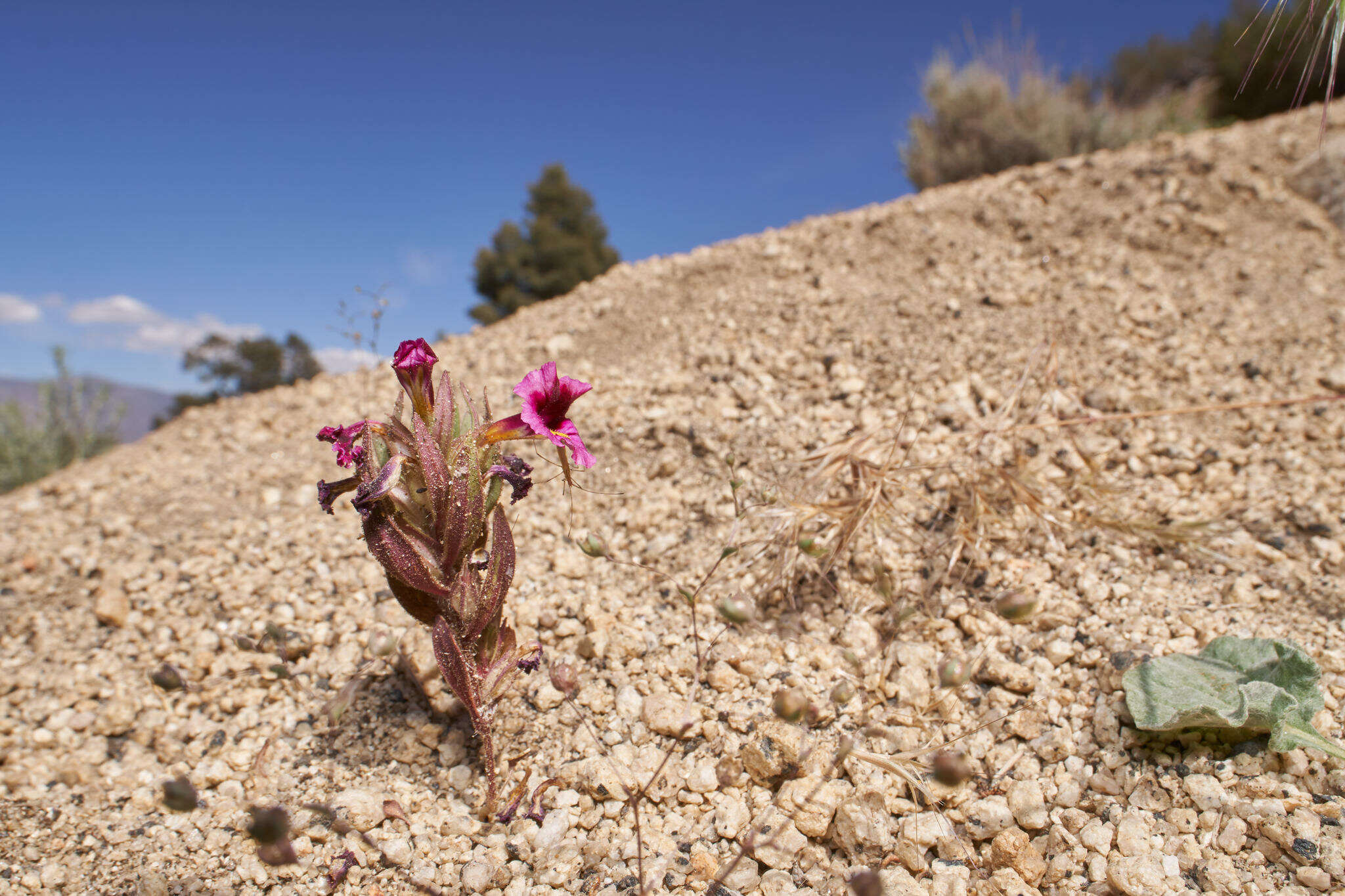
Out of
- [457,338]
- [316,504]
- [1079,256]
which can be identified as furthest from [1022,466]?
[457,338]

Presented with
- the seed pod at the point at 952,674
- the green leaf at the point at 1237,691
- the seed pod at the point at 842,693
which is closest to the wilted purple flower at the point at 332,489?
the seed pod at the point at 842,693

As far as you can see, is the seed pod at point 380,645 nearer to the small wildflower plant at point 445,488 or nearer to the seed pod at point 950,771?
the small wildflower plant at point 445,488

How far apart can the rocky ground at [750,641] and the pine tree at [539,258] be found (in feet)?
47.1

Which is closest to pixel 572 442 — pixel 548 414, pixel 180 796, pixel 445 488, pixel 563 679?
pixel 548 414

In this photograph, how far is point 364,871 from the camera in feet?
5.49

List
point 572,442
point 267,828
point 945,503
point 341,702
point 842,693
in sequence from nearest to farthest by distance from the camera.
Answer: point 267,828
point 572,442
point 842,693
point 341,702
point 945,503

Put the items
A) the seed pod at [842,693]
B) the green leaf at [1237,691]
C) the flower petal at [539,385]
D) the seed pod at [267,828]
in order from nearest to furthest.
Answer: the seed pod at [267,828] → the flower petal at [539,385] → the green leaf at [1237,691] → the seed pod at [842,693]

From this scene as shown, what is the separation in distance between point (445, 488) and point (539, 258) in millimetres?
17920

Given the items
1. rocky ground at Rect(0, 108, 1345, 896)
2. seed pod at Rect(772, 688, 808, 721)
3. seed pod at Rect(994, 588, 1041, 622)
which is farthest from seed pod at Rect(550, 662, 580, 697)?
seed pod at Rect(994, 588, 1041, 622)

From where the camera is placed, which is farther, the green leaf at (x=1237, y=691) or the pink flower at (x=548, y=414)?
the green leaf at (x=1237, y=691)

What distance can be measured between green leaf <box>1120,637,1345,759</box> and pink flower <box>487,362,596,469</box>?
4.95ft

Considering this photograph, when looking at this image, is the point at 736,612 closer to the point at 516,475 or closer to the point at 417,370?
the point at 516,475

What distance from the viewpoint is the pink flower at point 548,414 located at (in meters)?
1.48

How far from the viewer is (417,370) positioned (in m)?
1.52
